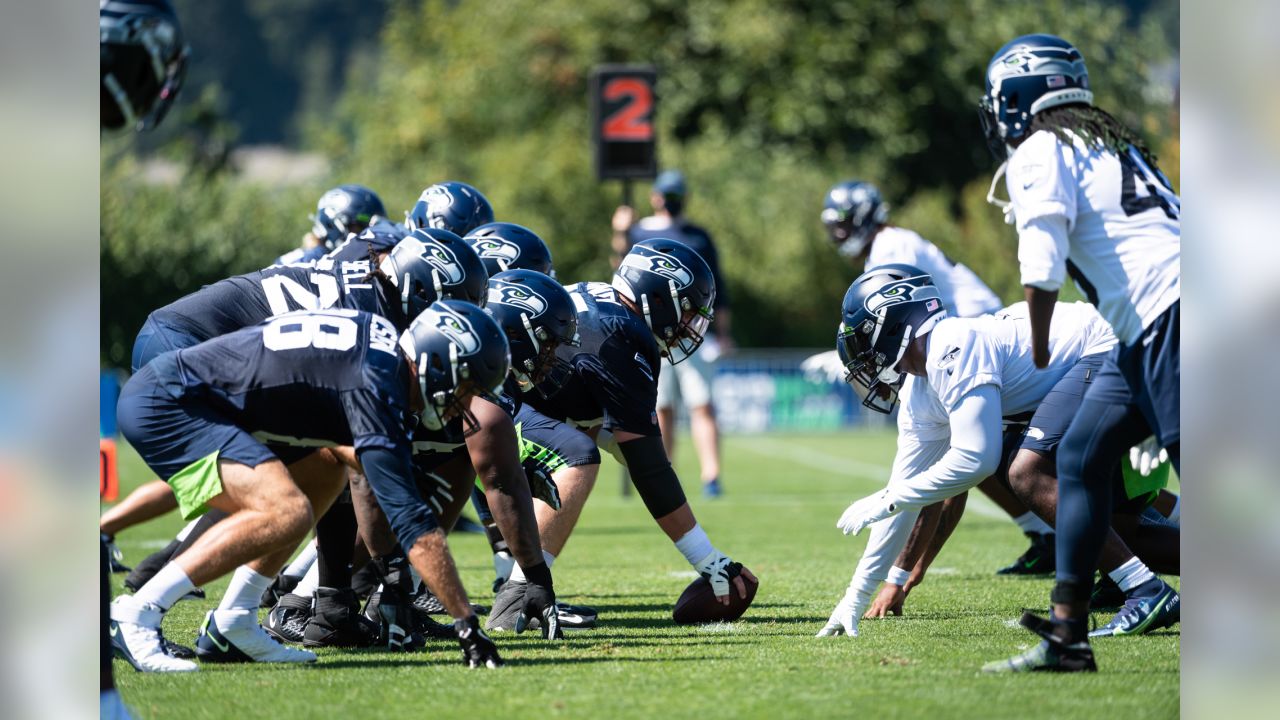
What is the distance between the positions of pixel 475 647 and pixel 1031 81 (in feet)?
8.83

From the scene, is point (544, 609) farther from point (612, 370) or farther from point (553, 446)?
point (612, 370)

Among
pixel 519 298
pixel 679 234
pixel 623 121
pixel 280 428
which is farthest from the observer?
pixel 623 121

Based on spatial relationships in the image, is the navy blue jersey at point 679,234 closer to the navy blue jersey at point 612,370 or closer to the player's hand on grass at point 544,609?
the navy blue jersey at point 612,370

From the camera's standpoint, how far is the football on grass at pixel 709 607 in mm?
6457

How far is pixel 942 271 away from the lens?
8945mm

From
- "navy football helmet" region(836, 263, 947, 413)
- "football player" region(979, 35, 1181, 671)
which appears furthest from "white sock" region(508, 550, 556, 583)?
"football player" region(979, 35, 1181, 671)

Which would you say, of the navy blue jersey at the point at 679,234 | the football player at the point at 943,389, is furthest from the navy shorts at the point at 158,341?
the navy blue jersey at the point at 679,234

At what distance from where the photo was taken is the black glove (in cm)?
521

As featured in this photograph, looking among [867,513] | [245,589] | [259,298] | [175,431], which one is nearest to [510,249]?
[259,298]

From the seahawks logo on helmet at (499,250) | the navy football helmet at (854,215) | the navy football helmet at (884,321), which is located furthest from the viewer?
the navy football helmet at (854,215)

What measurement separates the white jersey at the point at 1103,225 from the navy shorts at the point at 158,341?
11.6ft

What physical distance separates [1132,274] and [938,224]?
28.9m

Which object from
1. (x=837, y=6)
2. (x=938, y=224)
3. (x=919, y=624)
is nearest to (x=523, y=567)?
(x=919, y=624)

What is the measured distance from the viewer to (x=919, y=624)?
622cm
